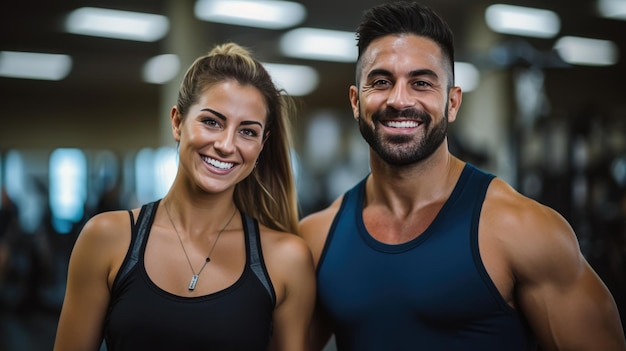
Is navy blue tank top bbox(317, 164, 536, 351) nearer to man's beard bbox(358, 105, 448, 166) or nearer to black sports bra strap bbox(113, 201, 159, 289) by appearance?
man's beard bbox(358, 105, 448, 166)

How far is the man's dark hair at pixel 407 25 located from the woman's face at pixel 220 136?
0.33 m

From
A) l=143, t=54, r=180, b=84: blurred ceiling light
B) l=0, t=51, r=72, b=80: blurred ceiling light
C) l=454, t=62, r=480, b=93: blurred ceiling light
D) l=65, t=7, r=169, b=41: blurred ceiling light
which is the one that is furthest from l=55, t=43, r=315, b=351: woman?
l=0, t=51, r=72, b=80: blurred ceiling light

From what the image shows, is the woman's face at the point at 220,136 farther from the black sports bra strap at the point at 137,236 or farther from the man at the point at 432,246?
the man at the point at 432,246

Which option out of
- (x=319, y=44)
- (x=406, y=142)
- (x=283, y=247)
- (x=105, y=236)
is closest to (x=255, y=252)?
(x=283, y=247)

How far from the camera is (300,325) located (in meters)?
1.58

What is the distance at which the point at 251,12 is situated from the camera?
697 centimetres

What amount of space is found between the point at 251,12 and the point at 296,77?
12.2 ft

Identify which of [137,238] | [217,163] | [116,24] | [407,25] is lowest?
[137,238]

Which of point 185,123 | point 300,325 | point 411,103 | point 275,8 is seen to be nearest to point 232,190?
point 185,123

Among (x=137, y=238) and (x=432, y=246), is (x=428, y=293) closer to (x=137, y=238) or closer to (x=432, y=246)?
(x=432, y=246)

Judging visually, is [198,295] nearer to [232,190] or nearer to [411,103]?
[232,190]

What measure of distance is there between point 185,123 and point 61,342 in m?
0.59

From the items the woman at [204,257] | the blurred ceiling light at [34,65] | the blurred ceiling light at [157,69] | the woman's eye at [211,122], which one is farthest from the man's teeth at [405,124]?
the blurred ceiling light at [34,65]

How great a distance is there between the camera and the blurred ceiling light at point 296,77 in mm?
9891
